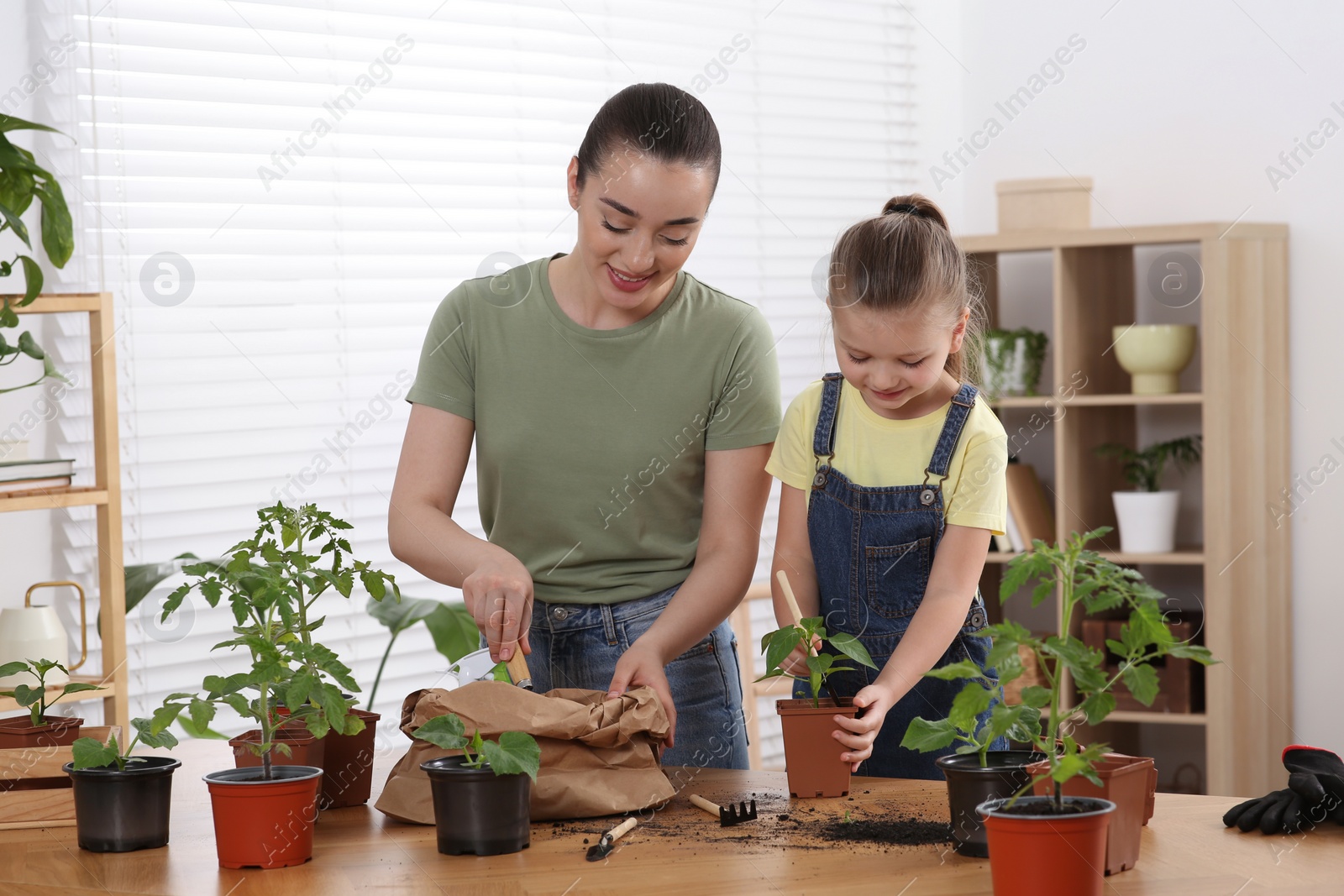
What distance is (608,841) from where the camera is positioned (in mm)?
1275

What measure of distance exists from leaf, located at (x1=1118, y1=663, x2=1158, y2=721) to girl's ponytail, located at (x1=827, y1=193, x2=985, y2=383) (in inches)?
25.7

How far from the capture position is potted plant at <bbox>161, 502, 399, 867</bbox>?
4.08 ft

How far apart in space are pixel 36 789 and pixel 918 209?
132cm

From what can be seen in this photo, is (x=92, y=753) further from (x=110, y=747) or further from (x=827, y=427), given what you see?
(x=827, y=427)

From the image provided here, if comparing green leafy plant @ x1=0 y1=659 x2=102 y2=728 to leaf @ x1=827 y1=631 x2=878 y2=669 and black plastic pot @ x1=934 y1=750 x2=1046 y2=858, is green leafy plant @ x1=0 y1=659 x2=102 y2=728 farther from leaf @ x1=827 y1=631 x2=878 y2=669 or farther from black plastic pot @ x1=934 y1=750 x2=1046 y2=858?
black plastic pot @ x1=934 y1=750 x2=1046 y2=858

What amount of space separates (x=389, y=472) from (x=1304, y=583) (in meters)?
2.41

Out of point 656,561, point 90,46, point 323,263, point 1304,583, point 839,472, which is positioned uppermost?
point 90,46

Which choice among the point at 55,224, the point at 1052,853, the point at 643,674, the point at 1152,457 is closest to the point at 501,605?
the point at 643,674

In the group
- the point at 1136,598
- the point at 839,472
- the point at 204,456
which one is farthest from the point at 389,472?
the point at 1136,598

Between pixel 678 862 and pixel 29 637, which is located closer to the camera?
pixel 678 862

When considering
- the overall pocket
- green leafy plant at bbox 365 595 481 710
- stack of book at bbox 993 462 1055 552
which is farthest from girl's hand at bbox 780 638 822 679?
stack of book at bbox 993 462 1055 552

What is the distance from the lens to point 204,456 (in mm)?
2930

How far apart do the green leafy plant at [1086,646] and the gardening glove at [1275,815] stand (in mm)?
314

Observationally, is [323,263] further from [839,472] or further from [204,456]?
[839,472]
